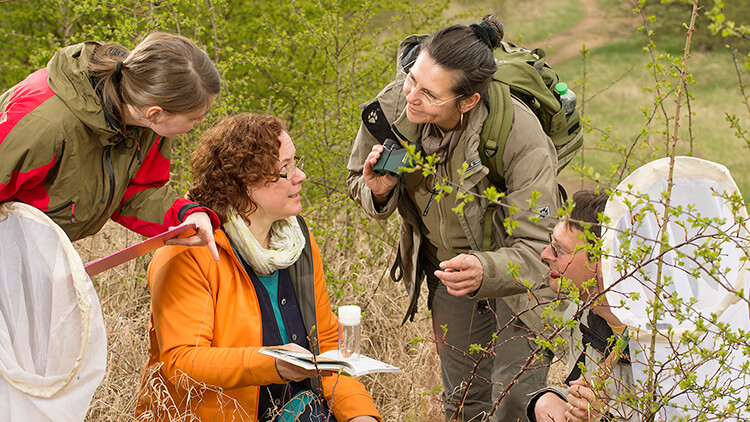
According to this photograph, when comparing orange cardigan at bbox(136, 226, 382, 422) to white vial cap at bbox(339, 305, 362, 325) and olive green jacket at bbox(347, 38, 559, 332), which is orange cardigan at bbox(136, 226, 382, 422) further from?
olive green jacket at bbox(347, 38, 559, 332)

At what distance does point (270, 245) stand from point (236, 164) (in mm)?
345

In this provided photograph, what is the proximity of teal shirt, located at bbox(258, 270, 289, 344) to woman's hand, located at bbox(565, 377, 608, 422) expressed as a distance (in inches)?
43.1

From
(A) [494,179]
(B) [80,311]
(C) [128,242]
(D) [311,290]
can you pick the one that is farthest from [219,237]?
(C) [128,242]

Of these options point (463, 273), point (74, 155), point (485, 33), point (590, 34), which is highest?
point (485, 33)

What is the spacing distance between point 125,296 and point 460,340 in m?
2.02

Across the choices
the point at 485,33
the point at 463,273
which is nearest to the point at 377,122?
→ the point at 485,33

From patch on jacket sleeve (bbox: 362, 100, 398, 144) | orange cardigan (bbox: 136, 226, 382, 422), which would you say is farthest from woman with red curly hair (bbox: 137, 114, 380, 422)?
patch on jacket sleeve (bbox: 362, 100, 398, 144)

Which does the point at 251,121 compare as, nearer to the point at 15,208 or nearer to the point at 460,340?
the point at 15,208

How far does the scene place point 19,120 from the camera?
225cm

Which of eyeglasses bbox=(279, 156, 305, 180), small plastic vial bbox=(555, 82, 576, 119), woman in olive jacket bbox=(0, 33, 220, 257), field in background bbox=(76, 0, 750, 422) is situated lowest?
field in background bbox=(76, 0, 750, 422)

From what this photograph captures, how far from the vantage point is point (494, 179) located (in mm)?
2973

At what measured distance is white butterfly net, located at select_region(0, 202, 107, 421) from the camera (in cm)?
221

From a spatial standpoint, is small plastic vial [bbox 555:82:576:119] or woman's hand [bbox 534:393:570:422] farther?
small plastic vial [bbox 555:82:576:119]

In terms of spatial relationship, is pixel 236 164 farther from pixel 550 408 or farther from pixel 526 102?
pixel 550 408
